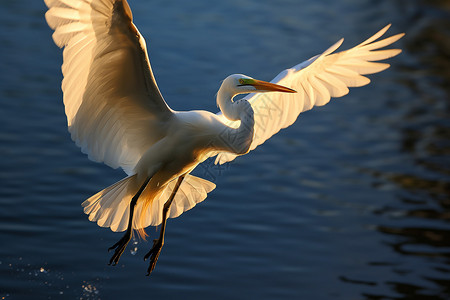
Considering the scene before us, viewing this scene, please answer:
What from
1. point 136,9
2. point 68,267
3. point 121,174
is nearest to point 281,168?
point 121,174

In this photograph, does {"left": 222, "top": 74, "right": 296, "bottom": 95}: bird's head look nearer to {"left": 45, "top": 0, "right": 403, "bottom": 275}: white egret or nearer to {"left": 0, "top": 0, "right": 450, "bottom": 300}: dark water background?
{"left": 45, "top": 0, "right": 403, "bottom": 275}: white egret

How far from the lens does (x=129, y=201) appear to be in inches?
197

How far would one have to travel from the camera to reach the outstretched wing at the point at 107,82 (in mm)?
4082

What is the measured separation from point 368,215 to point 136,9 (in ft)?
20.5

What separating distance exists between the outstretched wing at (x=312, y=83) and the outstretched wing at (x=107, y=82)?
2.11 ft

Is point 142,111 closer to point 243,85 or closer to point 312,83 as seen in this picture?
point 243,85

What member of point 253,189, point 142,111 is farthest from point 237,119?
point 253,189

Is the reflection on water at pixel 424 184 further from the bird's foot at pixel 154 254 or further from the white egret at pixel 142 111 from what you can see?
the bird's foot at pixel 154 254

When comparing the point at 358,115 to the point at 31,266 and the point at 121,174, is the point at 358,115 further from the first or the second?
the point at 31,266

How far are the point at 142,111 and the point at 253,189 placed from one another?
11.6ft

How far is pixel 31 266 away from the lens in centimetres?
643

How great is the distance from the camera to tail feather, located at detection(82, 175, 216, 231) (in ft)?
16.0

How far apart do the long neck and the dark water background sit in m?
1.08

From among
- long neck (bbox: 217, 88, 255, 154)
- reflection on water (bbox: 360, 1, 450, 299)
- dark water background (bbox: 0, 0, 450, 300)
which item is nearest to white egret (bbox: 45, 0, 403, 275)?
long neck (bbox: 217, 88, 255, 154)
